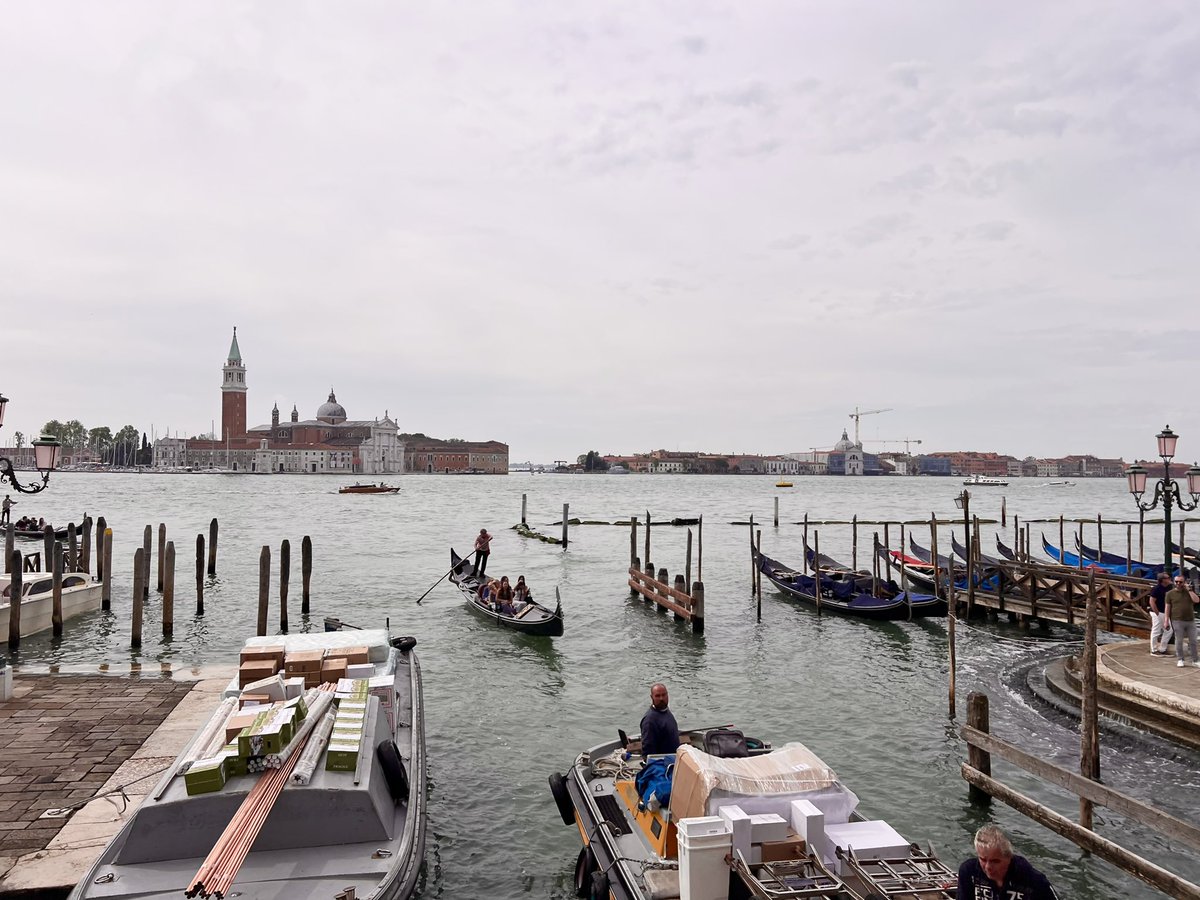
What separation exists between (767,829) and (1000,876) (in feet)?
6.26

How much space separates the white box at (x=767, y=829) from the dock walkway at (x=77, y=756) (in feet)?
17.4

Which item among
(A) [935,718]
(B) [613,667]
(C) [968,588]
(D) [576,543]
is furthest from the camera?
(D) [576,543]

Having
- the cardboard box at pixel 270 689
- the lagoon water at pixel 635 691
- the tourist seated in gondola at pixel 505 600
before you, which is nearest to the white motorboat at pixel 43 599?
the lagoon water at pixel 635 691

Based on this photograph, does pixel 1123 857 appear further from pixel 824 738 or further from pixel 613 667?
pixel 613 667

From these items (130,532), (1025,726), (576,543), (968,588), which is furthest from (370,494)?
(1025,726)

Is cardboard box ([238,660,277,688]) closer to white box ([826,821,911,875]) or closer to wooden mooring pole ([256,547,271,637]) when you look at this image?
white box ([826,821,911,875])

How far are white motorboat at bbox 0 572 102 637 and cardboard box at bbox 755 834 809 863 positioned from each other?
53.2ft

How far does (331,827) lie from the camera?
6430 millimetres

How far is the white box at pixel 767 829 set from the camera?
19.6 feet

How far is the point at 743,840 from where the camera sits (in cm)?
588

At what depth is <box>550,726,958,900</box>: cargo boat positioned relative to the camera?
5.67m

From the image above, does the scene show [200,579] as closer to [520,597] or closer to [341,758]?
[520,597]

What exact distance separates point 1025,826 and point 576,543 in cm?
3484

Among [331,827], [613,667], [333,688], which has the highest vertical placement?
[333,688]
